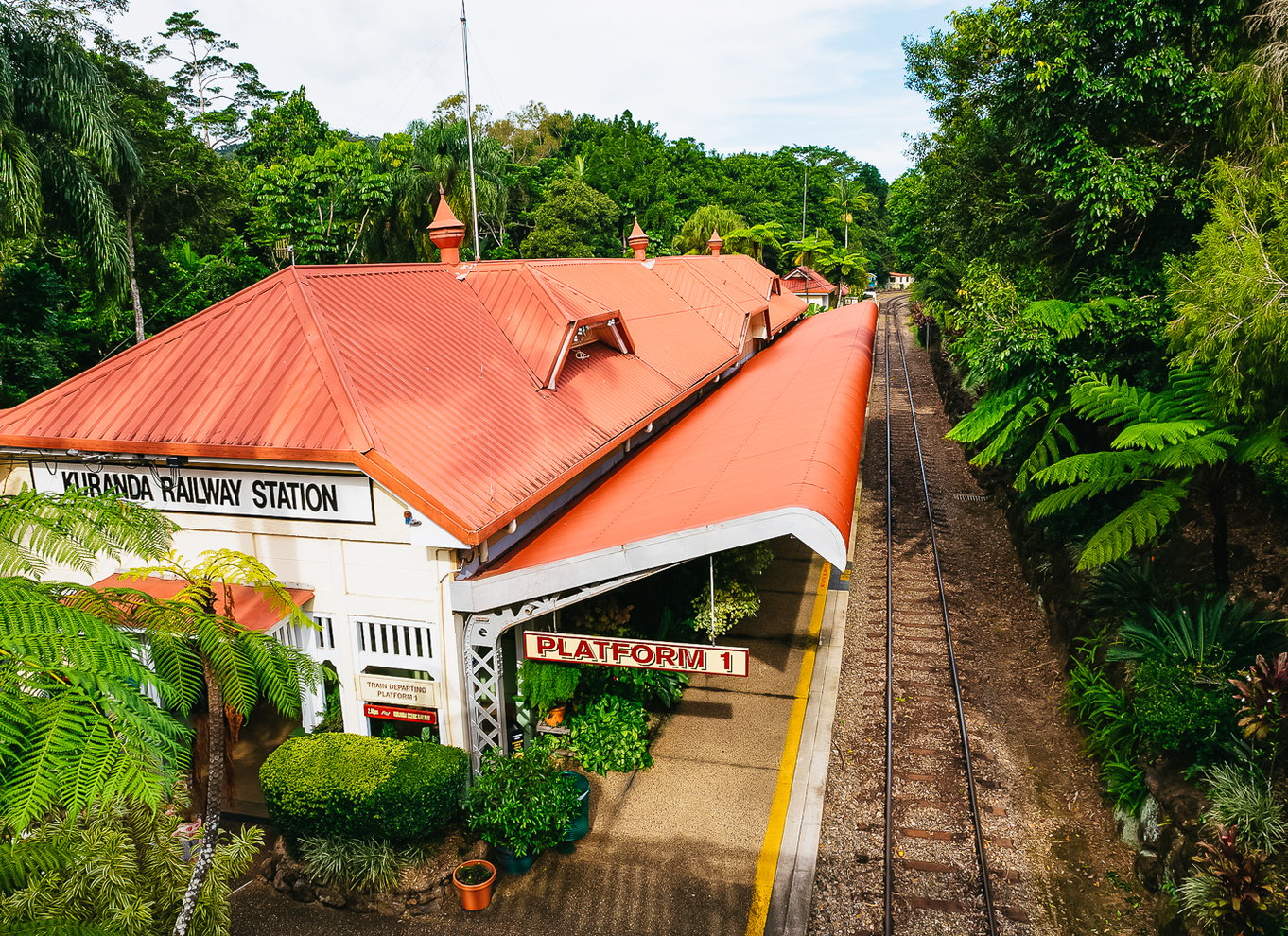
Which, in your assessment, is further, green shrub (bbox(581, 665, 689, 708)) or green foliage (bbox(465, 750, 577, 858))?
green shrub (bbox(581, 665, 689, 708))

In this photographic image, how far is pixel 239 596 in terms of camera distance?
961cm

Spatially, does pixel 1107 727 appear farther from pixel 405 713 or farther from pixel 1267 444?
pixel 405 713

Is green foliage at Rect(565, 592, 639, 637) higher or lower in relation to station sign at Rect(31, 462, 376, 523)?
lower

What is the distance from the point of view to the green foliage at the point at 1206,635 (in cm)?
1010

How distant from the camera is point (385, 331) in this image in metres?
11.9

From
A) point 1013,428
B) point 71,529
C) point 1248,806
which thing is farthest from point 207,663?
point 1013,428

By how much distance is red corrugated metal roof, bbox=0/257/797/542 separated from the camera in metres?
9.34

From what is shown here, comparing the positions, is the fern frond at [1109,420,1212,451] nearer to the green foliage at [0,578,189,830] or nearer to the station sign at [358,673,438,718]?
the station sign at [358,673,438,718]

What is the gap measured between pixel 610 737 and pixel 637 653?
215cm

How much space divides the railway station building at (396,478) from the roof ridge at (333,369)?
3 cm

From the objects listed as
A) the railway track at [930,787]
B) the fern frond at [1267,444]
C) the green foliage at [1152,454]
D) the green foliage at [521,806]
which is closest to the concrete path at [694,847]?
the green foliage at [521,806]

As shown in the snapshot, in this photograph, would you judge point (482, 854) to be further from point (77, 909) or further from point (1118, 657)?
point (1118, 657)

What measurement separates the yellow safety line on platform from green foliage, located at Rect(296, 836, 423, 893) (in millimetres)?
3851

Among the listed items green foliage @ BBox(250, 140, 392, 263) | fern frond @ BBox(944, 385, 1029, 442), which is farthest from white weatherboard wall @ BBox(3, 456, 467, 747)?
green foliage @ BBox(250, 140, 392, 263)
